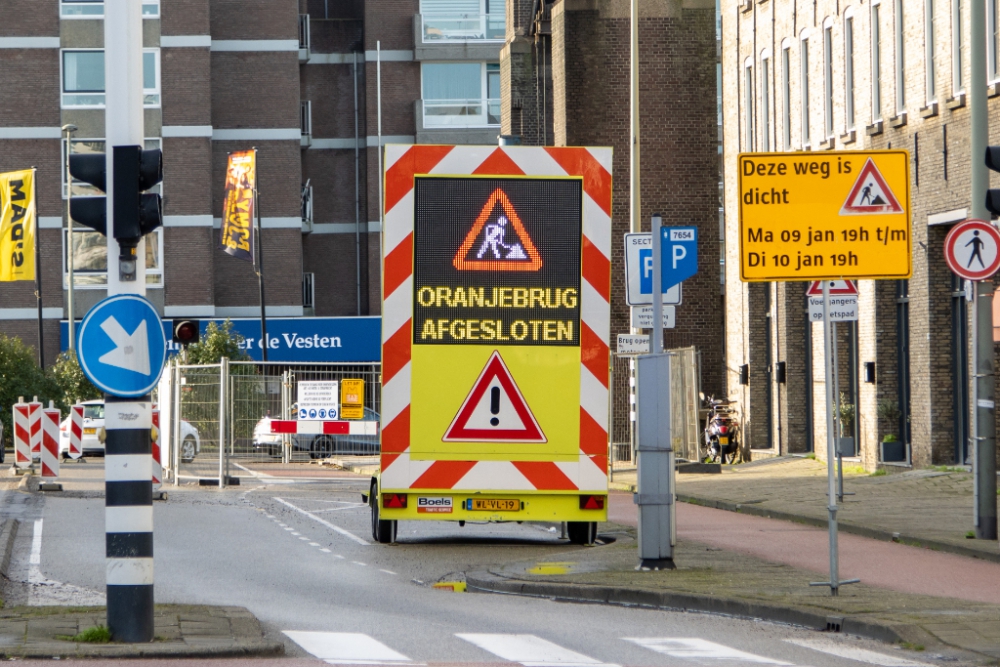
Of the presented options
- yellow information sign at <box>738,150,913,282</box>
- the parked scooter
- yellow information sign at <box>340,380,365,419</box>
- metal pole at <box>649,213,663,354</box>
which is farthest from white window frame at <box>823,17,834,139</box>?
yellow information sign at <box>738,150,913,282</box>

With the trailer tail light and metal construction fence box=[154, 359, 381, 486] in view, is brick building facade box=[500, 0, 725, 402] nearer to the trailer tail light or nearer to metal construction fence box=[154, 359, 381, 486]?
metal construction fence box=[154, 359, 381, 486]

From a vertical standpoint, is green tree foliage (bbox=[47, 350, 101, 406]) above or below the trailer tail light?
above

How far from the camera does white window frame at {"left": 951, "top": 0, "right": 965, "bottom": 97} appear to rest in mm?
25594

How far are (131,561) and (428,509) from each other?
6334 millimetres

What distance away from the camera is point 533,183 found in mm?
15180

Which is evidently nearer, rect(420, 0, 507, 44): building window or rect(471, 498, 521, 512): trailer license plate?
rect(471, 498, 521, 512): trailer license plate

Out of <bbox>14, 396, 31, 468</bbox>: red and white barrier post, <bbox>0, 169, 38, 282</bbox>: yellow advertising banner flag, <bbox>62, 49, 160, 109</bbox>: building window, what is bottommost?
<bbox>14, 396, 31, 468</bbox>: red and white barrier post

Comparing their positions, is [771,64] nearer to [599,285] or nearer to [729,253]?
[729,253]

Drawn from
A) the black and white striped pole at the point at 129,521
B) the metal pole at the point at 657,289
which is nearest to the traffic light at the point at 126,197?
the black and white striped pole at the point at 129,521

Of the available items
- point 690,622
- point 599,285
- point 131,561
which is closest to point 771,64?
point 599,285

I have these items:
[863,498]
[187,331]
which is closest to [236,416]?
[187,331]

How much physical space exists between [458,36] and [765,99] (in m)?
26.4

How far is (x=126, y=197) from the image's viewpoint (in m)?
9.12

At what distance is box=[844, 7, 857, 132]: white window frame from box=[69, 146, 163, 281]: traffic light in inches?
909
